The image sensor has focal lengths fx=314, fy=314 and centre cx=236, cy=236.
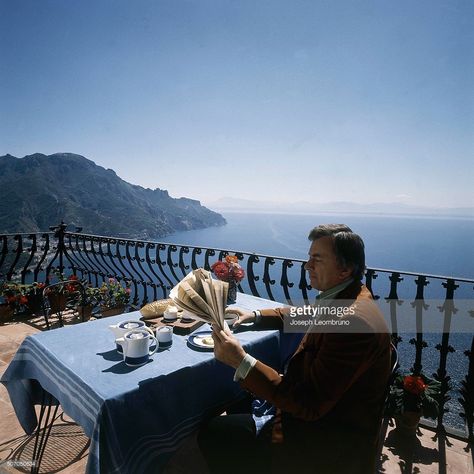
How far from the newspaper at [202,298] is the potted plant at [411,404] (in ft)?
6.86

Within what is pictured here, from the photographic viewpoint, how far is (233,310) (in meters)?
2.24

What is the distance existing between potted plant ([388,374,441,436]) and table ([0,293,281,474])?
1432 millimetres

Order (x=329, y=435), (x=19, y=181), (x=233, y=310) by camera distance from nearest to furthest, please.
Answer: (x=329, y=435), (x=233, y=310), (x=19, y=181)

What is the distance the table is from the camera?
1.29 m

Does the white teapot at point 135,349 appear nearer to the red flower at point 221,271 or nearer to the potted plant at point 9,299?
the red flower at point 221,271

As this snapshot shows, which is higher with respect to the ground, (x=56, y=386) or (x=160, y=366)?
(x=160, y=366)

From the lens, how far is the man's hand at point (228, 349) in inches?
55.2

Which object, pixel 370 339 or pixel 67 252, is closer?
pixel 370 339

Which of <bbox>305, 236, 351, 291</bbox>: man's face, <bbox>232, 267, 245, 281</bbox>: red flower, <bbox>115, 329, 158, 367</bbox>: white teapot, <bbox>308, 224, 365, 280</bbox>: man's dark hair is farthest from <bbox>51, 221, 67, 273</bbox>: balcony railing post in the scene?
<bbox>308, 224, 365, 280</bbox>: man's dark hair

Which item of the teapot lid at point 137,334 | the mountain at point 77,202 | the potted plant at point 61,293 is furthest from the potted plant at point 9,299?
the mountain at point 77,202

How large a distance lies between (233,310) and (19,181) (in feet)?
576

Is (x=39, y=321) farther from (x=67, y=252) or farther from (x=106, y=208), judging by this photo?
(x=106, y=208)

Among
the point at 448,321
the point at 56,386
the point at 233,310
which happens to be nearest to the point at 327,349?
the point at 233,310

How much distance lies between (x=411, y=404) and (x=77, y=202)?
16510 centimetres
